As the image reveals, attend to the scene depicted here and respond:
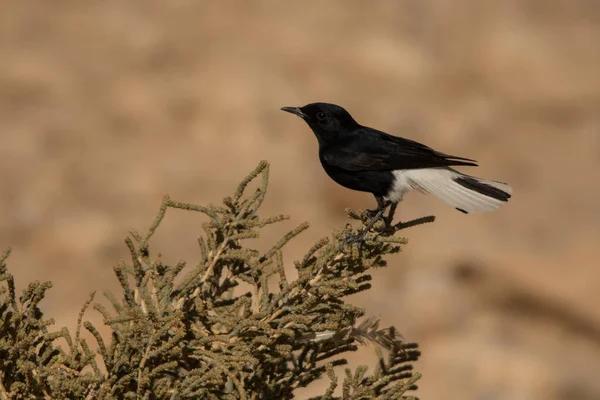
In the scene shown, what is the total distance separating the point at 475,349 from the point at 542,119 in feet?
13.1

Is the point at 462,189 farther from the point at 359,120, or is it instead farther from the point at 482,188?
the point at 359,120

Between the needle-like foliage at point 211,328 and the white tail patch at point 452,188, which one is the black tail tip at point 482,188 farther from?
the needle-like foliage at point 211,328

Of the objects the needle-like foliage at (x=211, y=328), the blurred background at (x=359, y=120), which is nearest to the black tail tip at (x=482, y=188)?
the needle-like foliage at (x=211, y=328)

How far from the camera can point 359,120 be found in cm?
1272

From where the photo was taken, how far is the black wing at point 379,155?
5699 millimetres

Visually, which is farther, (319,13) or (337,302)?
(319,13)

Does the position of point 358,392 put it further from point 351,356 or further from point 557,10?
point 557,10

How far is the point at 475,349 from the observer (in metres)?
10.6

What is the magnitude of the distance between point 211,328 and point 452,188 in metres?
Result: 2.20

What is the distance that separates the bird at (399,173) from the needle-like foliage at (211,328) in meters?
1.27

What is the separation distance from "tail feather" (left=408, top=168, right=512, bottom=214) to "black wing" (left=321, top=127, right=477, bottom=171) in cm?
11

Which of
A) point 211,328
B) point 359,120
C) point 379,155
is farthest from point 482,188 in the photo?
point 359,120

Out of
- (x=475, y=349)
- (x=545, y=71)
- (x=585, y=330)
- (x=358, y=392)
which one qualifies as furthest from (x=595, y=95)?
(x=358, y=392)

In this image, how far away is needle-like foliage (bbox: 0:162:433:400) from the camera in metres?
3.82
